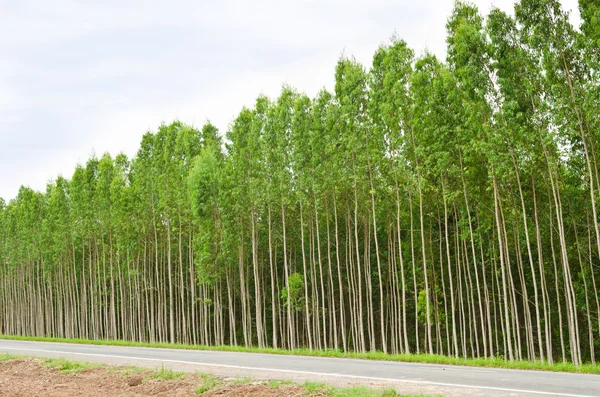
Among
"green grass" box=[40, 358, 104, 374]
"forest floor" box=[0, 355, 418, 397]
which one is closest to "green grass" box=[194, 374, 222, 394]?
"forest floor" box=[0, 355, 418, 397]

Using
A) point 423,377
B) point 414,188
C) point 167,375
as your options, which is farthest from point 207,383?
point 414,188

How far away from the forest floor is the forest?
13.1m

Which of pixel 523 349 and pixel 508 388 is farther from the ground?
pixel 508 388

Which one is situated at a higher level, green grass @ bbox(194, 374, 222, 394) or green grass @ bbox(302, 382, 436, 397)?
green grass @ bbox(302, 382, 436, 397)

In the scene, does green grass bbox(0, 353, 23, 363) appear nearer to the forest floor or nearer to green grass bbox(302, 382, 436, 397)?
the forest floor

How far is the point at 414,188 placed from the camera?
2553 centimetres

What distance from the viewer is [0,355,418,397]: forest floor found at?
10078 millimetres

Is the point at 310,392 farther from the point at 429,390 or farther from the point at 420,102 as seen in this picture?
the point at 420,102

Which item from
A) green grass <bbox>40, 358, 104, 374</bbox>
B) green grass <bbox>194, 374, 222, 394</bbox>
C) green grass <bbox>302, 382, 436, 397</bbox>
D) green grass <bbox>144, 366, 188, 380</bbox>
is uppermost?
green grass <bbox>302, 382, 436, 397</bbox>

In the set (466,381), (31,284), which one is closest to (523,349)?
(466,381)

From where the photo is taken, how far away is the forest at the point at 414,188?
1995 cm

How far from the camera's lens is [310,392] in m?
9.80

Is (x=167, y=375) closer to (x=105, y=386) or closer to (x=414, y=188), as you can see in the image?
(x=105, y=386)

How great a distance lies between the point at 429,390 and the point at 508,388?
4.31ft
